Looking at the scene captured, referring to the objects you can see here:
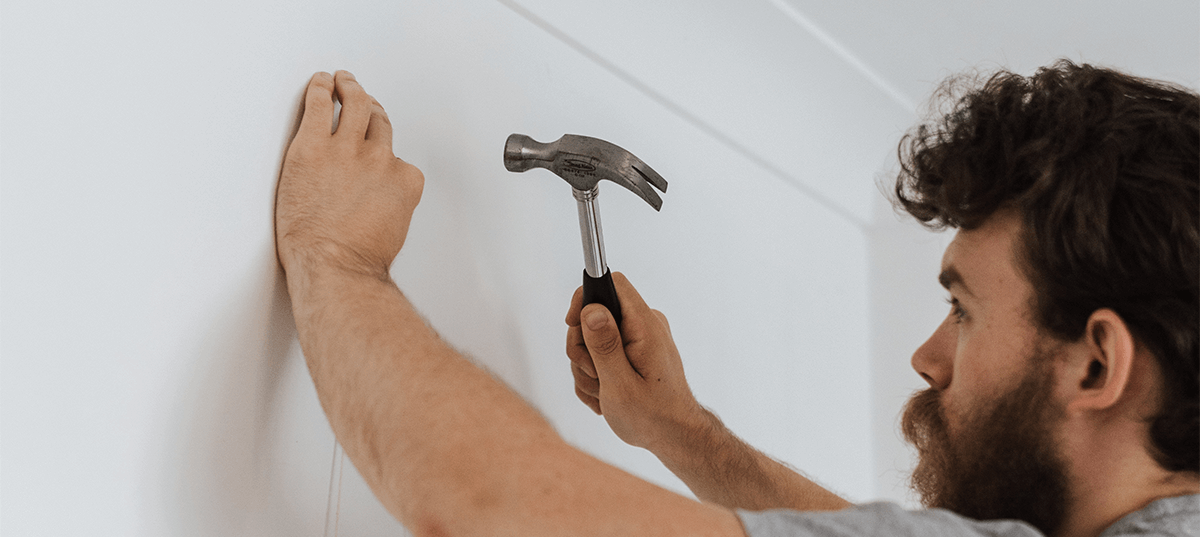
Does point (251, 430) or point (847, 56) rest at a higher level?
point (847, 56)

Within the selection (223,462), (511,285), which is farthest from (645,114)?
(223,462)

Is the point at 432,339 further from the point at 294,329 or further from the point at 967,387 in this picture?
the point at 967,387

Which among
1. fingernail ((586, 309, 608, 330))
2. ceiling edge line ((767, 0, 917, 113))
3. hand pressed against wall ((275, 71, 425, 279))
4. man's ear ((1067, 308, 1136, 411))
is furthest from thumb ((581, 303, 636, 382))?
ceiling edge line ((767, 0, 917, 113))

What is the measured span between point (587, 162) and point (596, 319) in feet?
0.61

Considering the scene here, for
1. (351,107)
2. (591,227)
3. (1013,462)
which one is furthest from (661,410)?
(351,107)

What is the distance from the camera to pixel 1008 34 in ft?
4.79

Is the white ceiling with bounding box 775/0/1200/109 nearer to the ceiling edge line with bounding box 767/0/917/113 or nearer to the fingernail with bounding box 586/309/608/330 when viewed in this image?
the ceiling edge line with bounding box 767/0/917/113

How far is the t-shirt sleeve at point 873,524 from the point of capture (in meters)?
0.64

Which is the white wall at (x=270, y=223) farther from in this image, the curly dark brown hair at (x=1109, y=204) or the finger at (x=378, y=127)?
the curly dark brown hair at (x=1109, y=204)

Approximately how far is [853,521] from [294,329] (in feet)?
1.70

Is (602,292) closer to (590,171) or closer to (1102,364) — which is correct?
(590,171)

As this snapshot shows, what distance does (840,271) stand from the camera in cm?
182

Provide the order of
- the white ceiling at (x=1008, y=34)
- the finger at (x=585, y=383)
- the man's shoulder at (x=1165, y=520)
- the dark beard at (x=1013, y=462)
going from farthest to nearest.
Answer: the white ceiling at (x=1008, y=34) < the finger at (x=585, y=383) < the dark beard at (x=1013, y=462) < the man's shoulder at (x=1165, y=520)

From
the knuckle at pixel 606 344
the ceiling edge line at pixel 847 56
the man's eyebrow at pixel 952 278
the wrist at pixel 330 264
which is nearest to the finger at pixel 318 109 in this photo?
the wrist at pixel 330 264
